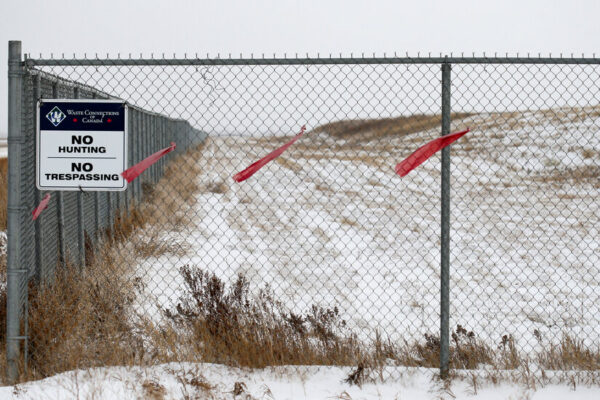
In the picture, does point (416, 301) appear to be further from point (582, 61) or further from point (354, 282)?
point (582, 61)

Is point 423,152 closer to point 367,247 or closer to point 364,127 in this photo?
point 367,247

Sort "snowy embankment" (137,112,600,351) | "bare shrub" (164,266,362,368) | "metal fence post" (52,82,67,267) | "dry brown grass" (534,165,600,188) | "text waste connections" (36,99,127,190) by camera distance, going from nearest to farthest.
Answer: "text waste connections" (36,99,127,190) < "bare shrub" (164,266,362,368) < "metal fence post" (52,82,67,267) < "snowy embankment" (137,112,600,351) < "dry brown grass" (534,165,600,188)

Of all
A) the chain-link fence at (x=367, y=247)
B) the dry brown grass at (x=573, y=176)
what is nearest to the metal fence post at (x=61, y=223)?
the chain-link fence at (x=367, y=247)

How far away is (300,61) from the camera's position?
182 inches

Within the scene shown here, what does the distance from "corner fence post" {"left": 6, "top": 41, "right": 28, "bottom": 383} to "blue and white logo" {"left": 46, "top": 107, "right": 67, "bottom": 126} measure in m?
0.20

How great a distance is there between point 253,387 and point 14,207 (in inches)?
85.3

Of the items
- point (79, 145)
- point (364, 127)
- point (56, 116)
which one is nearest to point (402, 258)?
point (79, 145)

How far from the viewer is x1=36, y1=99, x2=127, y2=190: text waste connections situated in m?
4.74

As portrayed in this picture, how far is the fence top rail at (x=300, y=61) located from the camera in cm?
463

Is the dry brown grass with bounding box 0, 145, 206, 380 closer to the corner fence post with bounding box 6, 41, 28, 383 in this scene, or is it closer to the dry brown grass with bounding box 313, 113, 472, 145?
the corner fence post with bounding box 6, 41, 28, 383

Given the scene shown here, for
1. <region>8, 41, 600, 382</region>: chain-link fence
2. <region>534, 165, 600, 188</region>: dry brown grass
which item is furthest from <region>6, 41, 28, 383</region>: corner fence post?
<region>534, 165, 600, 188</region>: dry brown grass

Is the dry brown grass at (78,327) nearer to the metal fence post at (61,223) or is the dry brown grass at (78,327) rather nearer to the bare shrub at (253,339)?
the metal fence post at (61,223)

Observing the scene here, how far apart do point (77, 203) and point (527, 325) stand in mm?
5379

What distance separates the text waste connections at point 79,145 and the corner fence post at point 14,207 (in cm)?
15
